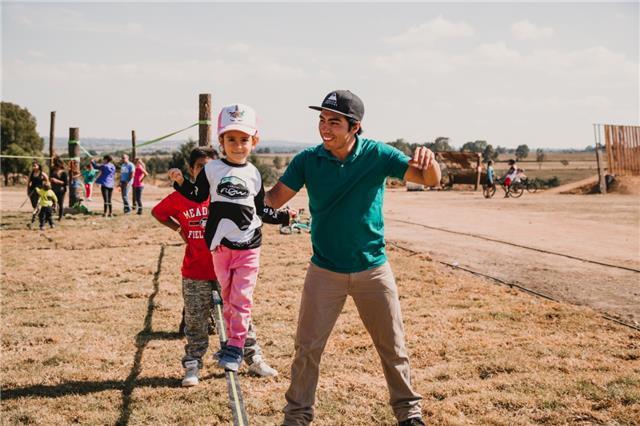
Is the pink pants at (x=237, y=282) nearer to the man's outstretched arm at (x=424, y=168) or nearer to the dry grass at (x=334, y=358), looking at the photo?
the dry grass at (x=334, y=358)

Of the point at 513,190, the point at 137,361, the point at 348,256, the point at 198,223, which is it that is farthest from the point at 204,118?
the point at 513,190

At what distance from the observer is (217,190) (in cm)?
366

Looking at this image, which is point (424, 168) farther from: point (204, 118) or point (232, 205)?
point (204, 118)

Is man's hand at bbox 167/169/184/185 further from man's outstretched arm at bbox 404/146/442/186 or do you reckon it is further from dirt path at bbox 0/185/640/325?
dirt path at bbox 0/185/640/325

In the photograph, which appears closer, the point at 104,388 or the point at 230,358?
the point at 230,358

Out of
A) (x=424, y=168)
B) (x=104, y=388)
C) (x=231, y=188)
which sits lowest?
(x=104, y=388)

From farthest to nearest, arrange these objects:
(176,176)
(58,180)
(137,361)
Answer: (58,180)
(137,361)
(176,176)

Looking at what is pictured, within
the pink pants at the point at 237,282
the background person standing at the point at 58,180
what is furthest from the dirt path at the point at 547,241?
the background person standing at the point at 58,180

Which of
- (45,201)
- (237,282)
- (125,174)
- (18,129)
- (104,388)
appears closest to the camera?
(237,282)

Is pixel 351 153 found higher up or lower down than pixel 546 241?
higher up

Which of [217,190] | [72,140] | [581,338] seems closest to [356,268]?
[217,190]

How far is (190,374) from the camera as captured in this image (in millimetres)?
4809

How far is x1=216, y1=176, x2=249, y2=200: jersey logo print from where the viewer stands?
143 inches

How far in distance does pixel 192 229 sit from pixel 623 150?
91.1ft
